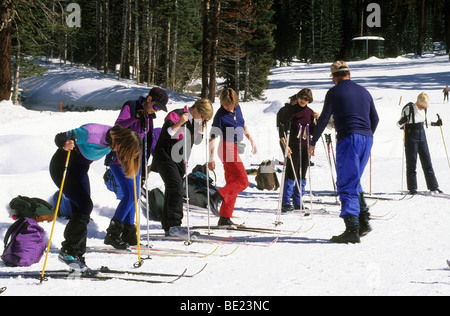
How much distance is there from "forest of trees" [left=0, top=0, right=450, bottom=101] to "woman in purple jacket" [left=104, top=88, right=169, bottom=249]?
11.4 m

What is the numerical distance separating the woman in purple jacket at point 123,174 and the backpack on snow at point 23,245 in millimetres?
845

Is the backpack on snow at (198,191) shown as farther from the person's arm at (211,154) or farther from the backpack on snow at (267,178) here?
the backpack on snow at (267,178)

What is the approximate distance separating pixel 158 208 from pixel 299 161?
261 centimetres

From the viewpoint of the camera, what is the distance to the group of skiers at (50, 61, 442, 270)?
14.5ft

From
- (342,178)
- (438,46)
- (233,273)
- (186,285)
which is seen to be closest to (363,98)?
(342,178)

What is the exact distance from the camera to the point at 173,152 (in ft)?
19.2

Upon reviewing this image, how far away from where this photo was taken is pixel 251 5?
2828cm

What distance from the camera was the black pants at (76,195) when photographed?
14.6ft

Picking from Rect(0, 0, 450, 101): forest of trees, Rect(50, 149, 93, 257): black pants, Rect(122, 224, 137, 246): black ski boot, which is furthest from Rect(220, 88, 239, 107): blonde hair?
Rect(0, 0, 450, 101): forest of trees

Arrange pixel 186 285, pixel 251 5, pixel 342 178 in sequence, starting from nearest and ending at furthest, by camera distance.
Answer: pixel 186 285 → pixel 342 178 → pixel 251 5

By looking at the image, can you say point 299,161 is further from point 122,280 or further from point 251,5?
point 251,5

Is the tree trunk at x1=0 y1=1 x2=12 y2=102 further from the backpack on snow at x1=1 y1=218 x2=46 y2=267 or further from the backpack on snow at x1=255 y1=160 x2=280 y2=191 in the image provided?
the backpack on snow at x1=1 y1=218 x2=46 y2=267

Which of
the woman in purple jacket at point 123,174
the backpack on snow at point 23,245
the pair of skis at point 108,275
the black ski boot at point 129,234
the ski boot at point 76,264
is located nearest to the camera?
the pair of skis at point 108,275

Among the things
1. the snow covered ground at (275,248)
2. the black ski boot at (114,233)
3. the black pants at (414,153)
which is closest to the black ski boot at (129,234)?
the black ski boot at (114,233)
